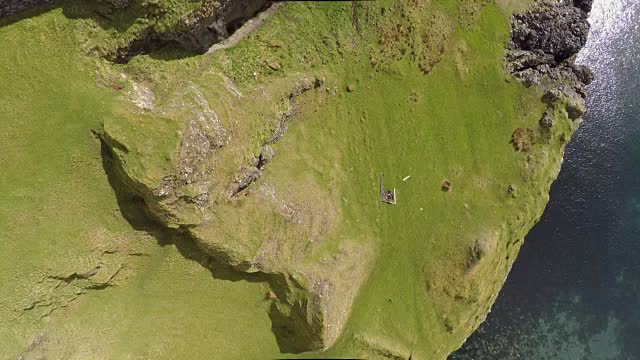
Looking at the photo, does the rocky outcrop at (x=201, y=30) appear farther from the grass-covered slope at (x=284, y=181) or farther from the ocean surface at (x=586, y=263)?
the ocean surface at (x=586, y=263)

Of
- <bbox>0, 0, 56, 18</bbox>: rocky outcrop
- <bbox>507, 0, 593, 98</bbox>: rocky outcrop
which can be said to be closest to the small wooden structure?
<bbox>507, 0, 593, 98</bbox>: rocky outcrop

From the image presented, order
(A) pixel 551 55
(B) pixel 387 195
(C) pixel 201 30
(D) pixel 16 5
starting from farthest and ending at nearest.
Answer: (A) pixel 551 55, (B) pixel 387 195, (C) pixel 201 30, (D) pixel 16 5

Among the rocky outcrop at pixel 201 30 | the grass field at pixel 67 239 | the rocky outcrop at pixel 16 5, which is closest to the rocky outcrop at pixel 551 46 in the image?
the rocky outcrop at pixel 201 30

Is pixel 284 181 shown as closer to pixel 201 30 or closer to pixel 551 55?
pixel 201 30

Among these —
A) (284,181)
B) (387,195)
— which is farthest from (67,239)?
(387,195)

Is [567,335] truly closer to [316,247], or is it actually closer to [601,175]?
[601,175]

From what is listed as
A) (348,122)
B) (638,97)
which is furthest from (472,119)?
(638,97)
